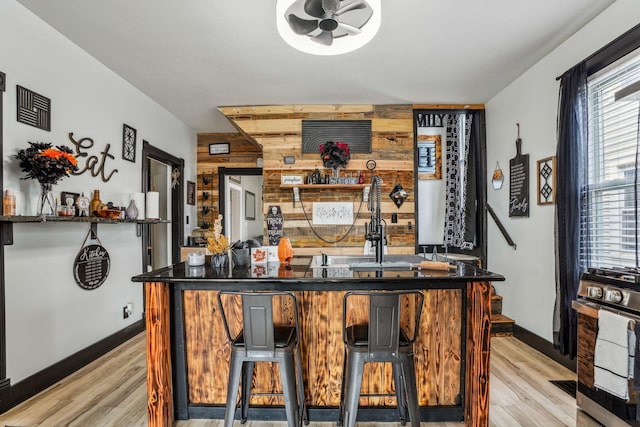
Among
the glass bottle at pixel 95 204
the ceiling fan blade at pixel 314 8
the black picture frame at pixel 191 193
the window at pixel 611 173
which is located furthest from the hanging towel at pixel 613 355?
the black picture frame at pixel 191 193

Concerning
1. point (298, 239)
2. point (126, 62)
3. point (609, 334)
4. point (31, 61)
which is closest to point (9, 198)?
point (31, 61)

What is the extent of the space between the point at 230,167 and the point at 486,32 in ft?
13.8

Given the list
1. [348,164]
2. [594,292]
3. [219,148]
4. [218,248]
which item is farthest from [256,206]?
[594,292]

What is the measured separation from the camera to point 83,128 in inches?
123

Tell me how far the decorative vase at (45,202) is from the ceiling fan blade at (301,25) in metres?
2.02

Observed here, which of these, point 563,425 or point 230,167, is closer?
point 563,425

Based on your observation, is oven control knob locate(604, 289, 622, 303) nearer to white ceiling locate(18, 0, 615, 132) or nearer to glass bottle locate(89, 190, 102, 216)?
white ceiling locate(18, 0, 615, 132)

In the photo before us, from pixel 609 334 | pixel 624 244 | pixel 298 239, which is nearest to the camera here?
→ pixel 609 334

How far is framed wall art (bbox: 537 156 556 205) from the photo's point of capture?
10.2ft

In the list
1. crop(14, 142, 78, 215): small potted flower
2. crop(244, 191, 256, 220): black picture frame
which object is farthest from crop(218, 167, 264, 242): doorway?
crop(14, 142, 78, 215): small potted flower

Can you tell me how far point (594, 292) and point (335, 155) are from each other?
299cm

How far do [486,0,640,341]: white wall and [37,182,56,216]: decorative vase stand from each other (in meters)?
4.09

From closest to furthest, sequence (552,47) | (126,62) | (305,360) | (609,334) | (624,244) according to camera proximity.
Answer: (609,334) → (305,360) → (624,244) → (552,47) → (126,62)

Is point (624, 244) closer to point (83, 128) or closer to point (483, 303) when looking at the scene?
point (483, 303)
